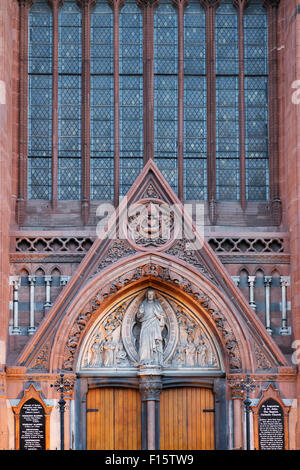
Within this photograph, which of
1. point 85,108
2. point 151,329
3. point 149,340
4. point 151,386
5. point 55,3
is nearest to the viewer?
point 151,386

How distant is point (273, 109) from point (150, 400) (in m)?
8.26

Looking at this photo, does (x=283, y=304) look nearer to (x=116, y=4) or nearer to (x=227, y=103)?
(x=227, y=103)

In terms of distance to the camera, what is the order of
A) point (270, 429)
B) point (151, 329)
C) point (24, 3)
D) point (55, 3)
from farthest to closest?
point (55, 3) < point (24, 3) < point (151, 329) < point (270, 429)

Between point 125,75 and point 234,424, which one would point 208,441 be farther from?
point 125,75

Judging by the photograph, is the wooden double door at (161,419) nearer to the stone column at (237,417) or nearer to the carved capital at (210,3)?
the stone column at (237,417)

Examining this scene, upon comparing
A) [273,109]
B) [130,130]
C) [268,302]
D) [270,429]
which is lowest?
[270,429]

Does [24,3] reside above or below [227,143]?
above

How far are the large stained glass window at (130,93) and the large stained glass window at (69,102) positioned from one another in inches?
44.8

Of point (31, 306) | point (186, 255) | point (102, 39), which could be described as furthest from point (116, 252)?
point (102, 39)

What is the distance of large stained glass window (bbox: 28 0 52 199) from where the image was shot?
2778 cm

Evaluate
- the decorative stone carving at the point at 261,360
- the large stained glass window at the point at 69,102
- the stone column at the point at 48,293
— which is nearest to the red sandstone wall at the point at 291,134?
the decorative stone carving at the point at 261,360

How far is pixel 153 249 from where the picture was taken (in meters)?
26.4

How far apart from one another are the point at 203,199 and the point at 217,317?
3.39 metres

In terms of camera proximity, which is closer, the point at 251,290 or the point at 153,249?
the point at 153,249
